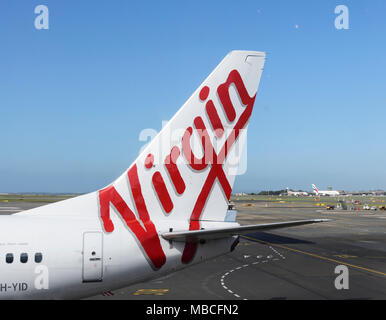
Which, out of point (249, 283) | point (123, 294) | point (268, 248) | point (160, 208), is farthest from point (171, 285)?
point (268, 248)

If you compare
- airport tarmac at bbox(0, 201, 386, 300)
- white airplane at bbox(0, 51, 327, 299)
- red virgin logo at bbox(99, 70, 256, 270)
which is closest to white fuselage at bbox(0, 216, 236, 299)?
white airplane at bbox(0, 51, 327, 299)

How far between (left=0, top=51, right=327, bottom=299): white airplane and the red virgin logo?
1.1 inches

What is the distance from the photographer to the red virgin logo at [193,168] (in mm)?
10703

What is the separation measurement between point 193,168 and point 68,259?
409 cm

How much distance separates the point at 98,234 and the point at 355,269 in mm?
20392

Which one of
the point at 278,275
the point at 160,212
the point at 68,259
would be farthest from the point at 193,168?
the point at 278,275

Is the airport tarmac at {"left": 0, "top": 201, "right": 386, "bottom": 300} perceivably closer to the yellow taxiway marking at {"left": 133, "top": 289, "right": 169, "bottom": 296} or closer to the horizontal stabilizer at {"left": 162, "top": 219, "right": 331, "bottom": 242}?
the yellow taxiway marking at {"left": 133, "top": 289, "right": 169, "bottom": 296}

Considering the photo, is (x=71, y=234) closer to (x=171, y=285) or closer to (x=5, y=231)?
(x=5, y=231)

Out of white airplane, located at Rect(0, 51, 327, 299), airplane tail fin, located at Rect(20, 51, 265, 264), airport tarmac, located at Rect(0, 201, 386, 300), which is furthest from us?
airport tarmac, located at Rect(0, 201, 386, 300)

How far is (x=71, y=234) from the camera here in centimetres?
998

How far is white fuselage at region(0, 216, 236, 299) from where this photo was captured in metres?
9.44

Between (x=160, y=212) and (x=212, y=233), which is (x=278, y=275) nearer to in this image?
(x=160, y=212)

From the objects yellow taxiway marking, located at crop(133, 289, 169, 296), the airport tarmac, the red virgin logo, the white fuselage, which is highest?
the red virgin logo

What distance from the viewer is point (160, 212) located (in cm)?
A: 1096
